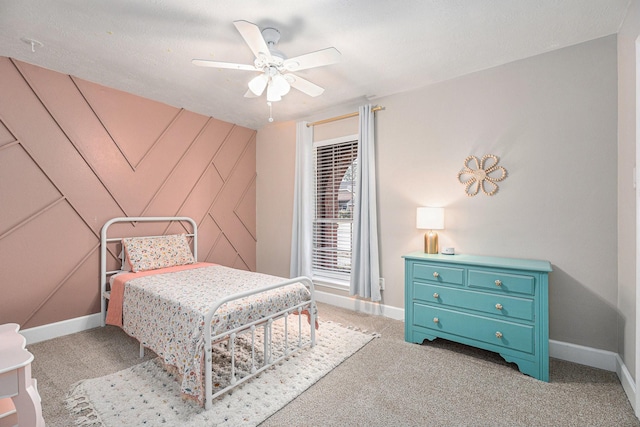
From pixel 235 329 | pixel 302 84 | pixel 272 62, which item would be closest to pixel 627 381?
pixel 235 329

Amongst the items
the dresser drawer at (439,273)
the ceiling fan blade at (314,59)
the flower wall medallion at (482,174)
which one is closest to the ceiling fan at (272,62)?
the ceiling fan blade at (314,59)

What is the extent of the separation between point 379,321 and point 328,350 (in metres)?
0.95

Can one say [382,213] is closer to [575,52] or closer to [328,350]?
[328,350]

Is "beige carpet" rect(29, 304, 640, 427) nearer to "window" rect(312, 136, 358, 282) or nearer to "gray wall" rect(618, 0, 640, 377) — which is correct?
"gray wall" rect(618, 0, 640, 377)

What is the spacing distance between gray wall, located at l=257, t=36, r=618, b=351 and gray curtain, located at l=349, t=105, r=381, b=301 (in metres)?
0.12

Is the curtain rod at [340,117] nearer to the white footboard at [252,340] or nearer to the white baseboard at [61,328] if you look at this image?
the white footboard at [252,340]

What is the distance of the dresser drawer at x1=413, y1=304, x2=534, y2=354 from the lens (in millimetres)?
2293

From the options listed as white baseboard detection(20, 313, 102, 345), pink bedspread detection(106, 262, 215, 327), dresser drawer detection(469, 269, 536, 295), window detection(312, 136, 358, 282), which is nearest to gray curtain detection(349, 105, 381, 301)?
window detection(312, 136, 358, 282)

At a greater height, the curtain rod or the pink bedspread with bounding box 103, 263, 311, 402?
the curtain rod

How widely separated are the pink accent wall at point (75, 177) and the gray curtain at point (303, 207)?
127cm

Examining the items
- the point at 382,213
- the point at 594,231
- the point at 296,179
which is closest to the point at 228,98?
the point at 296,179

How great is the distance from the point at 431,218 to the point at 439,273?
1.91 feet

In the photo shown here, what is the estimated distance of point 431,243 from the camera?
2.99 meters

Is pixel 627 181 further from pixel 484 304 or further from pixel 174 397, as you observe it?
pixel 174 397
